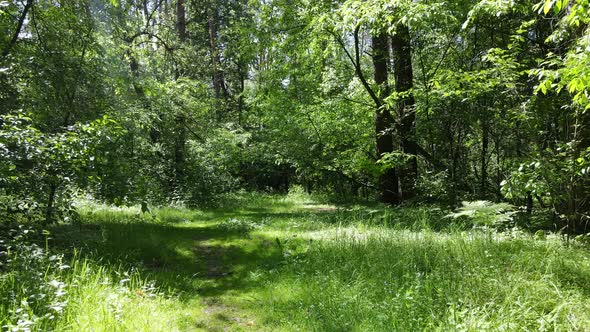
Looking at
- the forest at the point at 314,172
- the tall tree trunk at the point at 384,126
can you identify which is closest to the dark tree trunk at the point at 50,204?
the forest at the point at 314,172

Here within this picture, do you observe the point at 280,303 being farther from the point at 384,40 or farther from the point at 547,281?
the point at 384,40

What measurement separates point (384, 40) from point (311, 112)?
329cm

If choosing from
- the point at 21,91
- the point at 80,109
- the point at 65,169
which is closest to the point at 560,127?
the point at 65,169

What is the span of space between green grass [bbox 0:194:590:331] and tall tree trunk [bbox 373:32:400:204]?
347 cm

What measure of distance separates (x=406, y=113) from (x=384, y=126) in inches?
42.1

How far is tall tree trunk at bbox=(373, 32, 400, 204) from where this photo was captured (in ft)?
35.0

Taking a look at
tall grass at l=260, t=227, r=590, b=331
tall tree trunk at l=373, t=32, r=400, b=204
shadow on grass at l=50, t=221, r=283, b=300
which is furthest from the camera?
tall tree trunk at l=373, t=32, r=400, b=204

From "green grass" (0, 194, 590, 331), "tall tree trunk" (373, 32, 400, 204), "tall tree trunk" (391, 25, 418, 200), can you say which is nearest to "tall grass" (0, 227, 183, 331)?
"green grass" (0, 194, 590, 331)

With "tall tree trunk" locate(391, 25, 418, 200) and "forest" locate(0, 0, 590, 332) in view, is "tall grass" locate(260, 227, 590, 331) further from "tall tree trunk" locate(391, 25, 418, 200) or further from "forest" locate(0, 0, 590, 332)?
"tall tree trunk" locate(391, 25, 418, 200)

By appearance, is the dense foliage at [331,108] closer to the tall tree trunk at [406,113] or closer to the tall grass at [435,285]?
the tall tree trunk at [406,113]

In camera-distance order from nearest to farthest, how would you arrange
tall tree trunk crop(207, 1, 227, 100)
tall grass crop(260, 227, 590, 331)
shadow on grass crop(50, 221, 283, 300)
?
tall grass crop(260, 227, 590, 331)
shadow on grass crop(50, 221, 283, 300)
tall tree trunk crop(207, 1, 227, 100)

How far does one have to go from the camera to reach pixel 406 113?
31.9 ft

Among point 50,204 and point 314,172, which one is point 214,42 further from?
point 50,204

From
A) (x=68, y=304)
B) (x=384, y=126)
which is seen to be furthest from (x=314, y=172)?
(x=68, y=304)
